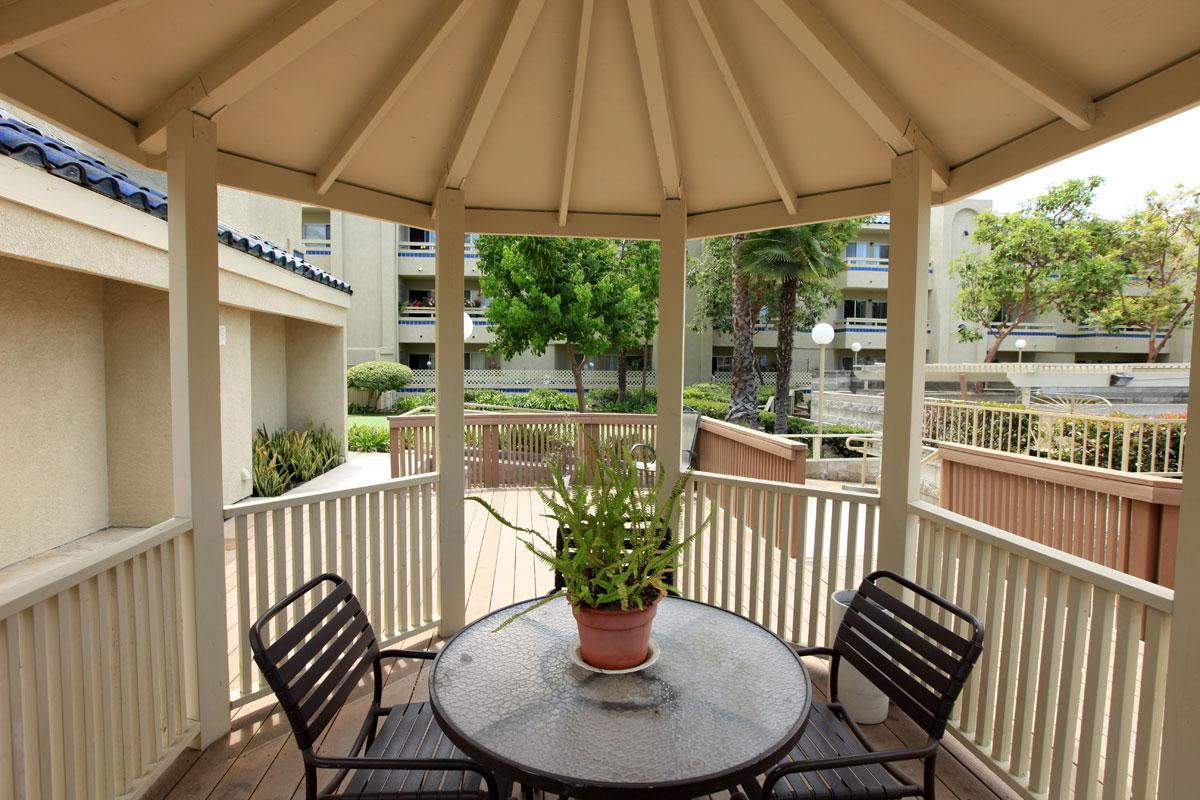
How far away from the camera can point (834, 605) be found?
2869 mm

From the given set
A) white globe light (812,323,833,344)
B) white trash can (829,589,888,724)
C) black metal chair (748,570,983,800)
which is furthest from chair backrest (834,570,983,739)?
white globe light (812,323,833,344)

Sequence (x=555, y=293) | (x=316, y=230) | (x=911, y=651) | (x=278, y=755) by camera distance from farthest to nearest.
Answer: (x=316, y=230), (x=555, y=293), (x=278, y=755), (x=911, y=651)

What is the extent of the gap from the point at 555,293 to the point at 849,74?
35.2 ft

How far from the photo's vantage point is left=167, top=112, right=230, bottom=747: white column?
2.39 meters

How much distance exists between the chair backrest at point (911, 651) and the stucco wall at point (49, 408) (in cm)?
555

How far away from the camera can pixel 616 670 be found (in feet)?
5.68

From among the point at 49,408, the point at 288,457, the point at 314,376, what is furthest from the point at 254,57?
the point at 314,376

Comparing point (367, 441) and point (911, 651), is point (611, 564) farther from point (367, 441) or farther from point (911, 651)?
point (367, 441)

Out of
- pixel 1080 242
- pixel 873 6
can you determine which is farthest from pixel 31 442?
pixel 1080 242

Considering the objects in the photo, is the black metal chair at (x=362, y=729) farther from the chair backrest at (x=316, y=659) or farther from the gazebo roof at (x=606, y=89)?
the gazebo roof at (x=606, y=89)

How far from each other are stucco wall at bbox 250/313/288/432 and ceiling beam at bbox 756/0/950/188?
8.32m

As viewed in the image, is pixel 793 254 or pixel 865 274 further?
pixel 865 274

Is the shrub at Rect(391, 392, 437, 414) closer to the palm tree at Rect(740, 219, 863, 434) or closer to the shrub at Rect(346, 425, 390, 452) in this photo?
the shrub at Rect(346, 425, 390, 452)

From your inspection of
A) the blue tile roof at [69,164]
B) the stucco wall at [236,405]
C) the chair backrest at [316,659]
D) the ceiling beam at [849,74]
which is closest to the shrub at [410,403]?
the stucco wall at [236,405]
